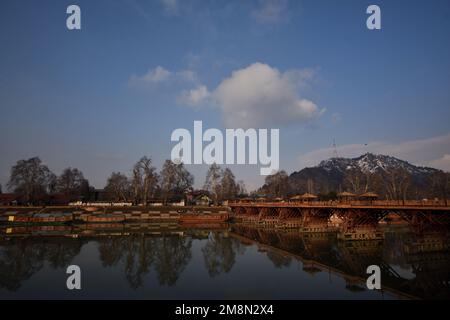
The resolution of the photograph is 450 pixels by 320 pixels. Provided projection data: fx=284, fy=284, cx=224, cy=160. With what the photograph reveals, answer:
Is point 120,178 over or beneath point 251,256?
over

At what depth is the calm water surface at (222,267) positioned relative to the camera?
1889 cm

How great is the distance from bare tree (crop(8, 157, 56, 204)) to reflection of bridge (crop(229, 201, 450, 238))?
6631 cm

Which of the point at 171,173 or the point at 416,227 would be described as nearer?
the point at 416,227

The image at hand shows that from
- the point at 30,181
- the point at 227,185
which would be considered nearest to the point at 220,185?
the point at 227,185

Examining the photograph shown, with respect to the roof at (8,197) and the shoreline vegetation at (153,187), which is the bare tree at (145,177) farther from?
the roof at (8,197)

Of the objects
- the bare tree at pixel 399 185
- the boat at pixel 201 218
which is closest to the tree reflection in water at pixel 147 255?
the boat at pixel 201 218

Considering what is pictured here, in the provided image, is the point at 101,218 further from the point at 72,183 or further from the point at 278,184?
the point at 278,184

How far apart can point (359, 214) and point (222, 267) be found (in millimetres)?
21136

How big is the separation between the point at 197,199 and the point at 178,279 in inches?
3540

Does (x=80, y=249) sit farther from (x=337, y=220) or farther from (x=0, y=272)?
(x=337, y=220)

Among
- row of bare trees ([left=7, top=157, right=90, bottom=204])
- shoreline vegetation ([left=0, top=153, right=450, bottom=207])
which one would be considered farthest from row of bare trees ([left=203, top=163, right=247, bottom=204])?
row of bare trees ([left=7, top=157, right=90, bottom=204])

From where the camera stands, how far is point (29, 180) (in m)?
83.8

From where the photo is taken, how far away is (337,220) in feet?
177

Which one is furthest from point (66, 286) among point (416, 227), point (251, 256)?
point (416, 227)
